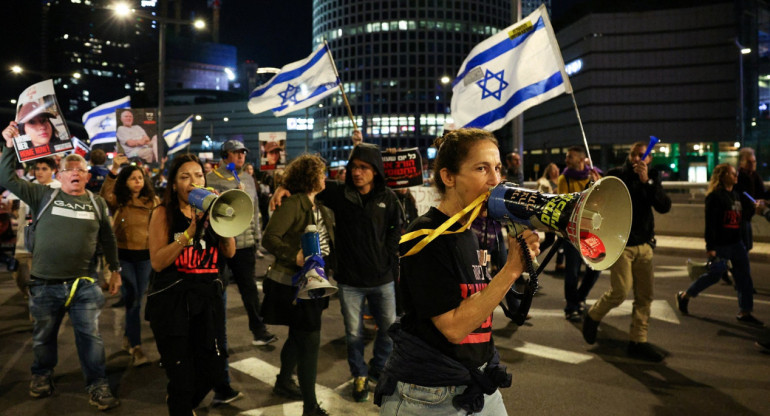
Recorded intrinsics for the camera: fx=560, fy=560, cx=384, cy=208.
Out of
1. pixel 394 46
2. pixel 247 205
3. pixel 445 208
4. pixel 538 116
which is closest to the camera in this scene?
pixel 445 208

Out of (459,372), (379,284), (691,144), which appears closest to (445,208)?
(459,372)

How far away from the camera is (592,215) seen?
5.37 feet

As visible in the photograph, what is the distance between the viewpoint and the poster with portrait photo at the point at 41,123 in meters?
5.33

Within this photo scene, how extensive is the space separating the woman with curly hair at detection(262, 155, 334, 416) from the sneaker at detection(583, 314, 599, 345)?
285 centimetres

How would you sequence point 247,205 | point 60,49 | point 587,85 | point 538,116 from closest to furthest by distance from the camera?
point 247,205
point 587,85
point 538,116
point 60,49

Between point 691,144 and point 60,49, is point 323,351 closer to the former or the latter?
point 691,144

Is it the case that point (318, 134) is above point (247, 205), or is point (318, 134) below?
above

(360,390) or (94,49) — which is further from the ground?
(94,49)

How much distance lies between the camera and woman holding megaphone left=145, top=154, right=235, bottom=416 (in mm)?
3332

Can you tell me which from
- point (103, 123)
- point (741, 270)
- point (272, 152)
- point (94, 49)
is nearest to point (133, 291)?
point (272, 152)

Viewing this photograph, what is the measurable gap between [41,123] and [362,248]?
3605 millimetres

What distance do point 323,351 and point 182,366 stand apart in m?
2.62

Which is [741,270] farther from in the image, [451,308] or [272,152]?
[272,152]

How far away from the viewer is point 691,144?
6656 cm
